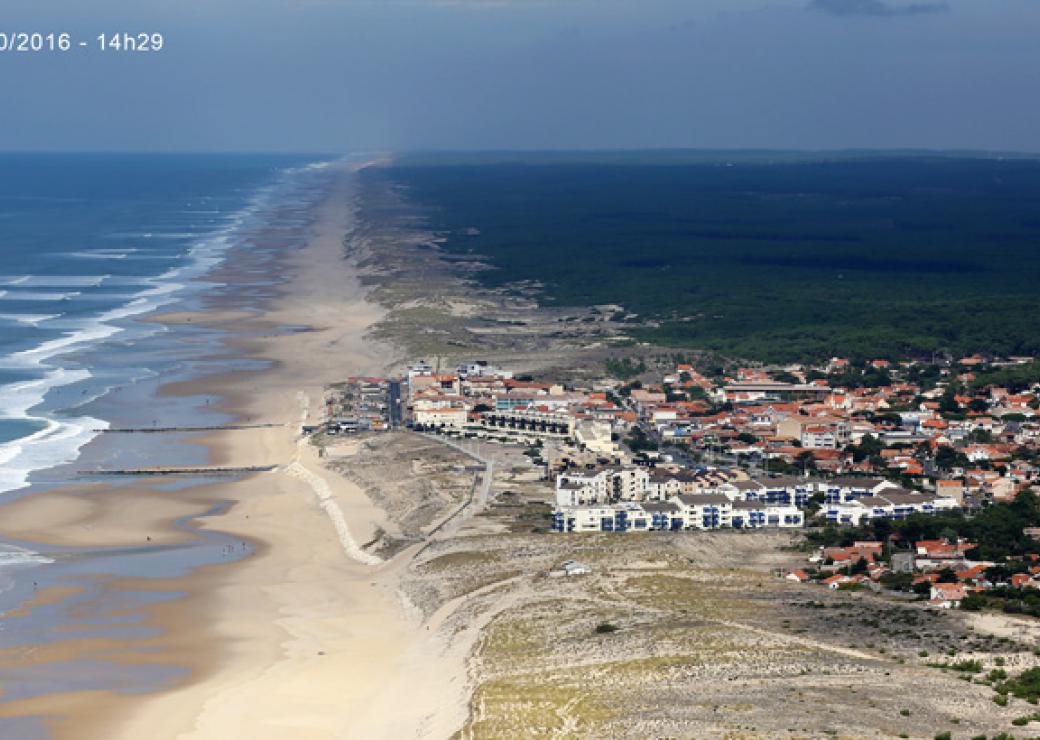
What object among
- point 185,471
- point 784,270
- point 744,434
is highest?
point 744,434

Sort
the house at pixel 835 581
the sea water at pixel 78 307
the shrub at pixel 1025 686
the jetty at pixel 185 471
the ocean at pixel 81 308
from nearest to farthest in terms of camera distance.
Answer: the shrub at pixel 1025 686
the house at pixel 835 581
the jetty at pixel 185 471
the sea water at pixel 78 307
the ocean at pixel 81 308

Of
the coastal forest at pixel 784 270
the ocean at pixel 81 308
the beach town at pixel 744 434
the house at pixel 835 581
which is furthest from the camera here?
the coastal forest at pixel 784 270

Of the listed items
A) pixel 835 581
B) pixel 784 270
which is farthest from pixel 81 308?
pixel 835 581

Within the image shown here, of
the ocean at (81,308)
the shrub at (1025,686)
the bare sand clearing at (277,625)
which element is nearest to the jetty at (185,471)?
the bare sand clearing at (277,625)

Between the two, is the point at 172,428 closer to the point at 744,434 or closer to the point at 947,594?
the point at 744,434

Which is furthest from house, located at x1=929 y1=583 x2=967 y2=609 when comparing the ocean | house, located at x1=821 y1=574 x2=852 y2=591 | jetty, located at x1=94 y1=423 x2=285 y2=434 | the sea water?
jetty, located at x1=94 y1=423 x2=285 y2=434

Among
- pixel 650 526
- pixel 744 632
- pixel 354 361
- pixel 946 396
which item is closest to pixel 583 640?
pixel 744 632

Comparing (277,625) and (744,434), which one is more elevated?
(744,434)

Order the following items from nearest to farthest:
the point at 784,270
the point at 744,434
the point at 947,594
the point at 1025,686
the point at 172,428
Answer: the point at 1025,686
the point at 947,594
the point at 744,434
the point at 172,428
the point at 784,270

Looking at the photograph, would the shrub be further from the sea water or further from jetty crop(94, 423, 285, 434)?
jetty crop(94, 423, 285, 434)

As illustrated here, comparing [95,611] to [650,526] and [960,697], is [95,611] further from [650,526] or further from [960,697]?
[960,697]

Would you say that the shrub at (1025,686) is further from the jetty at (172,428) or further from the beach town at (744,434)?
the jetty at (172,428)
